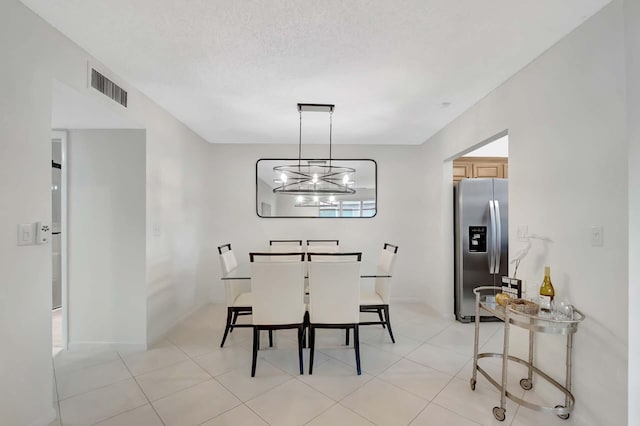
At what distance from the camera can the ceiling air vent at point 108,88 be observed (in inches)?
86.0

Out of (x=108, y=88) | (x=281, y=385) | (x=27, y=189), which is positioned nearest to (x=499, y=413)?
(x=281, y=385)

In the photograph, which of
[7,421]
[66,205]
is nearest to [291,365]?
[7,421]

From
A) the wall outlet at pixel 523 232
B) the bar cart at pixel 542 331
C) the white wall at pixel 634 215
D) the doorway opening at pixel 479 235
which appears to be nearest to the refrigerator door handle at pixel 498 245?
the doorway opening at pixel 479 235

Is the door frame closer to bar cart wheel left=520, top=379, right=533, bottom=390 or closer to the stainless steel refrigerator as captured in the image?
bar cart wheel left=520, top=379, right=533, bottom=390

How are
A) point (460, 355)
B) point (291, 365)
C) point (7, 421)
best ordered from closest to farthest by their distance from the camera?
point (7, 421)
point (291, 365)
point (460, 355)

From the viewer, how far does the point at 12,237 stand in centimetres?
161

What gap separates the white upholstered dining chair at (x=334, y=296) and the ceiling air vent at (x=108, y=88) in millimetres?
2107

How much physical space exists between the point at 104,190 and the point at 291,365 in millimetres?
2462

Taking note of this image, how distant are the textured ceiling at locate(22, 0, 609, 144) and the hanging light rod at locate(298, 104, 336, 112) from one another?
0.25ft

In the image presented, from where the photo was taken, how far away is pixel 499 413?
6.14 ft

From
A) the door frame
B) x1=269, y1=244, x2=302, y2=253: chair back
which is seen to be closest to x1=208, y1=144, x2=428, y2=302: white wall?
x1=269, y1=244, x2=302, y2=253: chair back

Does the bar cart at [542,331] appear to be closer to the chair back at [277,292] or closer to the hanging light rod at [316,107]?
the chair back at [277,292]

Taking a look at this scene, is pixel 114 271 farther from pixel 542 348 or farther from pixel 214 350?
pixel 542 348

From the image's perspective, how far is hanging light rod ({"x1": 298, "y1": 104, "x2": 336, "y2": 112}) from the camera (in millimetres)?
2955
